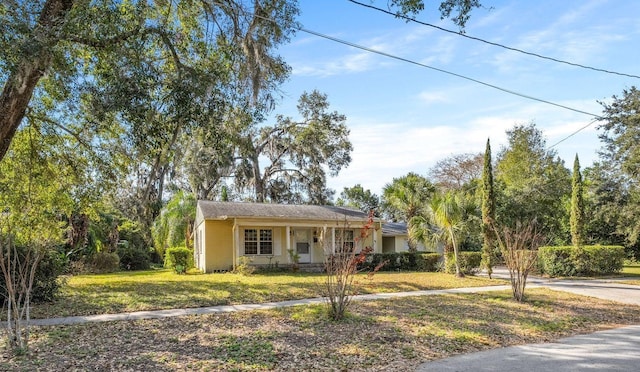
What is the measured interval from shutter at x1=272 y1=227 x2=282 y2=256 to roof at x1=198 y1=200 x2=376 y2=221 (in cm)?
95

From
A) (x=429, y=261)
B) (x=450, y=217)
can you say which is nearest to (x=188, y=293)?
(x=450, y=217)

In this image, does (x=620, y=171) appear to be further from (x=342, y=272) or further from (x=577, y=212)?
(x=342, y=272)

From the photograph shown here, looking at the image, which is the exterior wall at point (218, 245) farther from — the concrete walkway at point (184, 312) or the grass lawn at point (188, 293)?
the concrete walkway at point (184, 312)

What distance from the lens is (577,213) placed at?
19031 millimetres

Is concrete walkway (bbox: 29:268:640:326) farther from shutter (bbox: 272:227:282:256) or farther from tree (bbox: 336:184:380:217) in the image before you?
tree (bbox: 336:184:380:217)

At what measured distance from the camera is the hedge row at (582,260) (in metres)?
18.2

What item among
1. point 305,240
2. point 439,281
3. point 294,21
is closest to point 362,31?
point 294,21

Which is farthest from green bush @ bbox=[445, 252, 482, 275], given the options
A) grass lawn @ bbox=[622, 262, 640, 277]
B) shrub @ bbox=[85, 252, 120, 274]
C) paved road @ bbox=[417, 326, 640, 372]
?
shrub @ bbox=[85, 252, 120, 274]

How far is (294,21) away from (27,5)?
4923mm

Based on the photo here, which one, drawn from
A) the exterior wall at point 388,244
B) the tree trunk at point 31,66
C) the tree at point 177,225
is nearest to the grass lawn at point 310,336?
the tree trunk at point 31,66

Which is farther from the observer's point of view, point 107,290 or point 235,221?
point 235,221

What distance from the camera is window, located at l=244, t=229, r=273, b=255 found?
20.4 metres

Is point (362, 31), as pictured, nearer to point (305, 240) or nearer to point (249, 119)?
point (249, 119)

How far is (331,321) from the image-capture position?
8.01 meters
